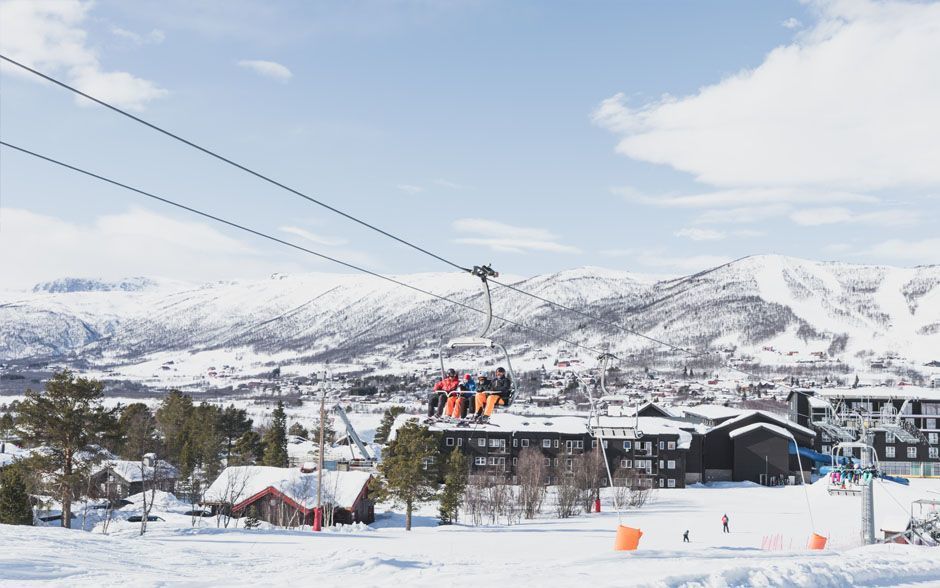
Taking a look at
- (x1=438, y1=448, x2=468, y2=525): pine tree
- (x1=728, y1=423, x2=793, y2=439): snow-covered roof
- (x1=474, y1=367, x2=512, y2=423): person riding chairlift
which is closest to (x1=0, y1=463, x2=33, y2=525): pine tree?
(x1=438, y1=448, x2=468, y2=525): pine tree

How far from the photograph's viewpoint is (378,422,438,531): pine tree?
A: 2028 inches

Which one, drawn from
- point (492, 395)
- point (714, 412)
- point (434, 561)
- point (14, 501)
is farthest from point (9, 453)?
point (714, 412)

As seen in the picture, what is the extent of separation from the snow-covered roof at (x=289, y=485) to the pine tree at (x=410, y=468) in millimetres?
4797

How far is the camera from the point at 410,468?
5178cm

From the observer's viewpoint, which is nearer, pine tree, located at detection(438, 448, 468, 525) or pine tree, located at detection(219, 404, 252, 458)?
pine tree, located at detection(438, 448, 468, 525)

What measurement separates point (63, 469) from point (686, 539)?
109 feet

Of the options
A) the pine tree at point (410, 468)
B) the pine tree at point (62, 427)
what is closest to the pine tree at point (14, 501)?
the pine tree at point (62, 427)

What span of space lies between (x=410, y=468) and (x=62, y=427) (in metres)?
20.4

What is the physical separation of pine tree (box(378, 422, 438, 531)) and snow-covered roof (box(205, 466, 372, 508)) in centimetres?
480

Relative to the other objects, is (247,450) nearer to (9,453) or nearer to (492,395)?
(9,453)

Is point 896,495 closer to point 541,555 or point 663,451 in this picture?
point 663,451

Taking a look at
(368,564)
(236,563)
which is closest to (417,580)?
(368,564)

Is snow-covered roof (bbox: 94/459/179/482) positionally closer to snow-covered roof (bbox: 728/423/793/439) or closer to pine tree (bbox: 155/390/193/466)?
pine tree (bbox: 155/390/193/466)

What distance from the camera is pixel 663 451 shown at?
84812 mm
